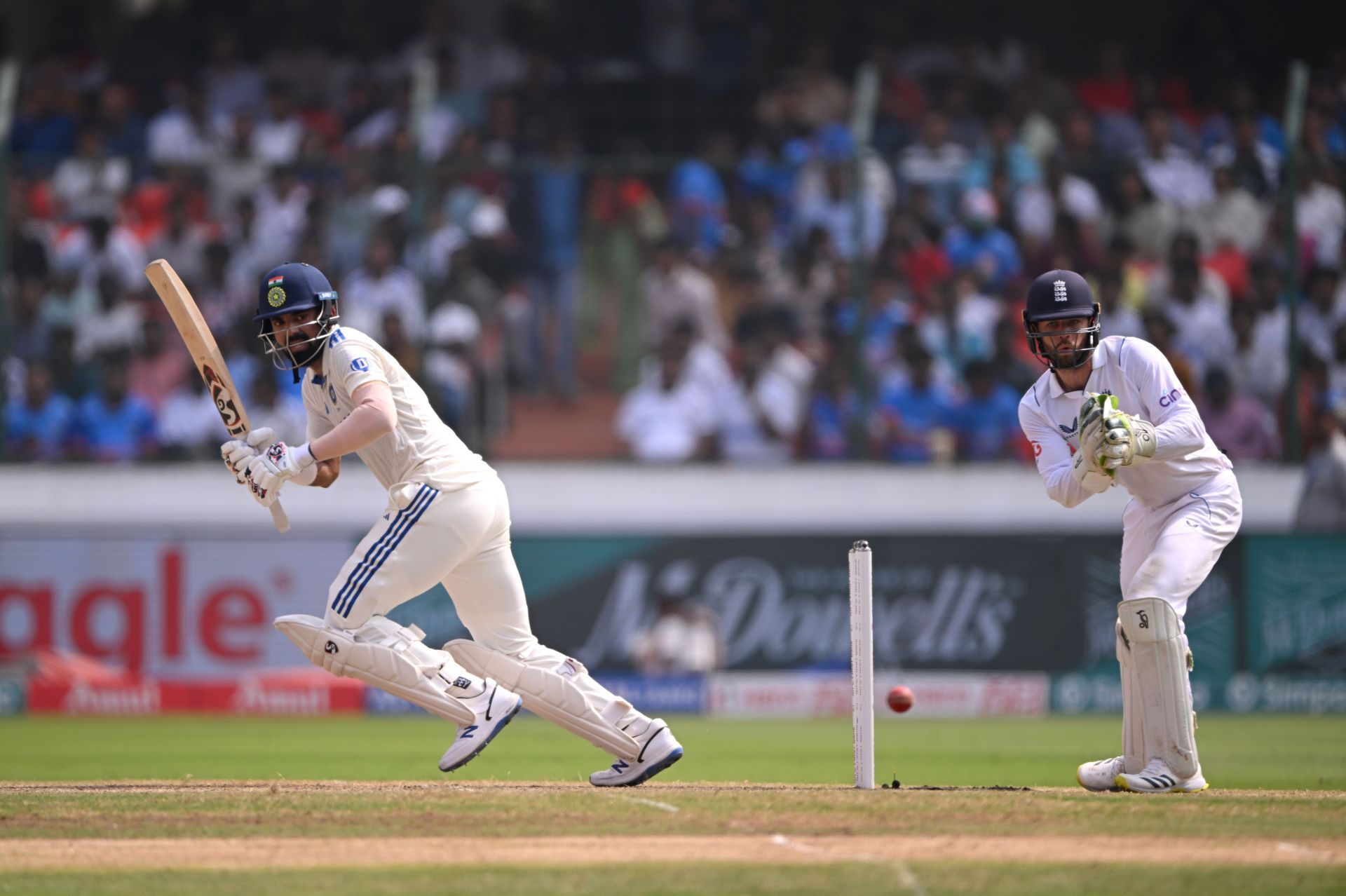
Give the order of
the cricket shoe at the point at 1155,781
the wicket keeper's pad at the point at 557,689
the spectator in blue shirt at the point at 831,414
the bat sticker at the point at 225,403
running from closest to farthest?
the cricket shoe at the point at 1155,781
the wicket keeper's pad at the point at 557,689
the bat sticker at the point at 225,403
the spectator in blue shirt at the point at 831,414

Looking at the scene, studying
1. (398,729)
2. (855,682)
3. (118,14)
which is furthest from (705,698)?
(118,14)

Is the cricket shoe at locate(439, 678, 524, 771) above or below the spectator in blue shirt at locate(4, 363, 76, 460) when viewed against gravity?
below

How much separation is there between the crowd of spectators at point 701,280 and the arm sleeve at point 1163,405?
764cm

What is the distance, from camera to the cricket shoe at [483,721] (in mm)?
6871

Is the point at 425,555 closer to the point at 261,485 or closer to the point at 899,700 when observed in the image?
the point at 261,485

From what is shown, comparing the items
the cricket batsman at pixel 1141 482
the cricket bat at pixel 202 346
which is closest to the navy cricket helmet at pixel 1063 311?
the cricket batsman at pixel 1141 482

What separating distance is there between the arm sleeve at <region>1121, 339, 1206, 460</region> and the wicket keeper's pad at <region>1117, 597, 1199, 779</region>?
634mm

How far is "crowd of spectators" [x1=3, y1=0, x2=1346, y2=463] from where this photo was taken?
592 inches

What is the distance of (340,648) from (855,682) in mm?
2080

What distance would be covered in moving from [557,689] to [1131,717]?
237cm

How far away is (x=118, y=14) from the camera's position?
64.4 ft

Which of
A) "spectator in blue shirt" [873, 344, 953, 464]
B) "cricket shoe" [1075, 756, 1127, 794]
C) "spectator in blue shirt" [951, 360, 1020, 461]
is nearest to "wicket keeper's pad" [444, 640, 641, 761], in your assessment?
"cricket shoe" [1075, 756, 1127, 794]

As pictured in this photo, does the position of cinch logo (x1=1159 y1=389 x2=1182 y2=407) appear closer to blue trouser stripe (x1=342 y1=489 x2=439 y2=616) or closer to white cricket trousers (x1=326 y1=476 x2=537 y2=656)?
white cricket trousers (x1=326 y1=476 x2=537 y2=656)

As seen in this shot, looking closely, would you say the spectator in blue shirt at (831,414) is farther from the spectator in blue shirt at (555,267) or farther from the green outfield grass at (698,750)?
the green outfield grass at (698,750)
